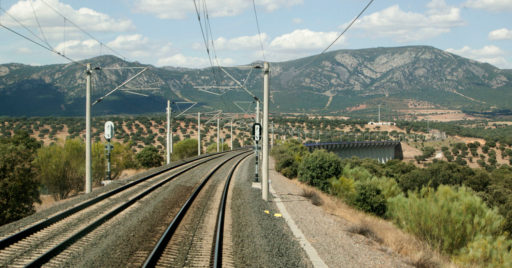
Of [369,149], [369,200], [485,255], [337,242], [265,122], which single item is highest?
[265,122]

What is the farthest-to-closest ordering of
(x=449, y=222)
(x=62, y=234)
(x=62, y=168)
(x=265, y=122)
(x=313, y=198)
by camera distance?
(x=62, y=168) → (x=313, y=198) → (x=265, y=122) → (x=449, y=222) → (x=62, y=234)

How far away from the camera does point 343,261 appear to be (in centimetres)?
1130

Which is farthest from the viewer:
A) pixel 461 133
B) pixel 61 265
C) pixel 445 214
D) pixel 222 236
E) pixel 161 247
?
pixel 461 133

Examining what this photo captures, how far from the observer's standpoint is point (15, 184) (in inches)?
931

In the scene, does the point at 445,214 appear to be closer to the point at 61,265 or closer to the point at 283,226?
the point at 283,226

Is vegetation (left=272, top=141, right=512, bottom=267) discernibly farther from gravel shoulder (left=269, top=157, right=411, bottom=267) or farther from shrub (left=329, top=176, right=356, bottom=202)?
gravel shoulder (left=269, top=157, right=411, bottom=267)

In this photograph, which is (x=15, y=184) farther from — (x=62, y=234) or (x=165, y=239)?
(x=165, y=239)

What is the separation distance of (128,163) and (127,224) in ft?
109

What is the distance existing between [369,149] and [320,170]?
7796 cm

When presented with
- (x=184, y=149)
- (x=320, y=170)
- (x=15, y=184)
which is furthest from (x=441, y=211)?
(x=184, y=149)

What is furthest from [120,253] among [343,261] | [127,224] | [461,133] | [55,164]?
[461,133]

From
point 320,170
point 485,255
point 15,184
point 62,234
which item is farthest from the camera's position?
point 320,170

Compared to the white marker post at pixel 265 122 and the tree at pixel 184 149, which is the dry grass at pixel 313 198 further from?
the tree at pixel 184 149

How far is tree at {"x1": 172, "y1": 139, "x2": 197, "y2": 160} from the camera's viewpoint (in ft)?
210
